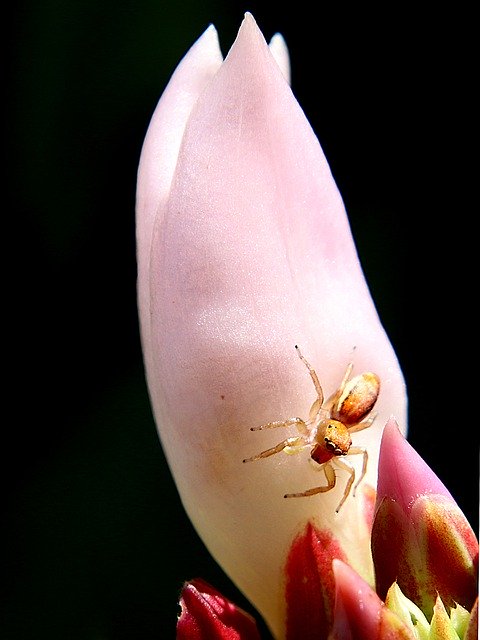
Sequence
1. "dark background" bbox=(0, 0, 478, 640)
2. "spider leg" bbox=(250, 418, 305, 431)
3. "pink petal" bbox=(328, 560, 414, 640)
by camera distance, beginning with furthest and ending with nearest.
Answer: "dark background" bbox=(0, 0, 478, 640) → "spider leg" bbox=(250, 418, 305, 431) → "pink petal" bbox=(328, 560, 414, 640)

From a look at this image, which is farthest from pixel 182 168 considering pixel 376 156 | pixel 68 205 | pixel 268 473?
pixel 376 156

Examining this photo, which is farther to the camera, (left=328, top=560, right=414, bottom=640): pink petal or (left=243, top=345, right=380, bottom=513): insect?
(left=243, top=345, right=380, bottom=513): insect

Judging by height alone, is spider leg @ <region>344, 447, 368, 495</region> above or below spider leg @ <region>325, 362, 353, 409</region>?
below

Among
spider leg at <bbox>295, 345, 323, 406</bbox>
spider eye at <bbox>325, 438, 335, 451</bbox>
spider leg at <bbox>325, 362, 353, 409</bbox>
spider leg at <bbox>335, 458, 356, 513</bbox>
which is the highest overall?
spider leg at <bbox>295, 345, 323, 406</bbox>

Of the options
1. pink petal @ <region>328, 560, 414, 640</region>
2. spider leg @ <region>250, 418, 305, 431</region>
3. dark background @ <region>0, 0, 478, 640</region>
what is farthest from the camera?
dark background @ <region>0, 0, 478, 640</region>

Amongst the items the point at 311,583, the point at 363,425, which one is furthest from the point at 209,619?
the point at 363,425

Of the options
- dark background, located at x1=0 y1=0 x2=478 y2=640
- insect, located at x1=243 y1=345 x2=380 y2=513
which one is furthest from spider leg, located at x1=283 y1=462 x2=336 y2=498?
dark background, located at x1=0 y1=0 x2=478 y2=640

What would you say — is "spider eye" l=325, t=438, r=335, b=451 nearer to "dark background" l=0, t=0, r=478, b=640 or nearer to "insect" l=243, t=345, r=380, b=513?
"insect" l=243, t=345, r=380, b=513

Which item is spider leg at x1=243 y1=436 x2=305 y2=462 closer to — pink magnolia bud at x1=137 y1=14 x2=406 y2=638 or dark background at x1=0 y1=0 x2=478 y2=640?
pink magnolia bud at x1=137 y1=14 x2=406 y2=638

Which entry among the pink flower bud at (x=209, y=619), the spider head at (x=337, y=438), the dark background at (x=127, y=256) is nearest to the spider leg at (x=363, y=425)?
the spider head at (x=337, y=438)
